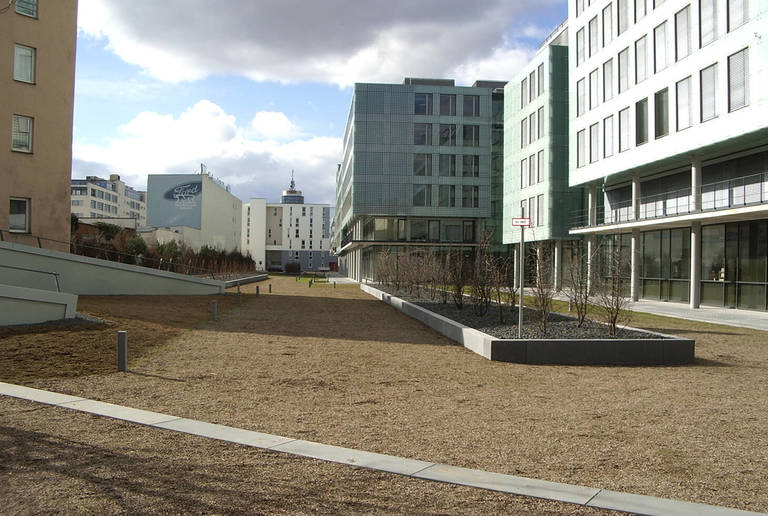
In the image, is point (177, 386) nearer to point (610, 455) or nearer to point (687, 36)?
point (610, 455)

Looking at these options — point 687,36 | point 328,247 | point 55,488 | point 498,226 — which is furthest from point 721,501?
point 328,247

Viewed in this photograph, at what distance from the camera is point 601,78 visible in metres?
38.2

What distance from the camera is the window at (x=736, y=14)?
25.5 meters

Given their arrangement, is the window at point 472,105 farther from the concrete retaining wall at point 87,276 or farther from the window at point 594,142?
the concrete retaining wall at point 87,276

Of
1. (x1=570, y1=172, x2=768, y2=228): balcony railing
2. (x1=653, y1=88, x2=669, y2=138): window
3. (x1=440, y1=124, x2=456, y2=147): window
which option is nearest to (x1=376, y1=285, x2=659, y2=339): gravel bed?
(x1=570, y1=172, x2=768, y2=228): balcony railing

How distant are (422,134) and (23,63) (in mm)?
40645

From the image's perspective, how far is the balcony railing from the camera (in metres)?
27.2

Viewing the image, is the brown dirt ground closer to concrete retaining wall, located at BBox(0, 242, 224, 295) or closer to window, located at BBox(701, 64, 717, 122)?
concrete retaining wall, located at BBox(0, 242, 224, 295)

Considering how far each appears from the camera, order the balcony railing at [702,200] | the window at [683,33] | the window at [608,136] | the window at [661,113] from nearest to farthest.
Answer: the balcony railing at [702,200] → the window at [683,33] → the window at [661,113] → the window at [608,136]

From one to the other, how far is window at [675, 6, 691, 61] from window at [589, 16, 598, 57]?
872 cm

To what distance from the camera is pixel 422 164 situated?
201ft

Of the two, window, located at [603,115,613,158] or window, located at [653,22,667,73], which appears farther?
window, located at [603,115,613,158]

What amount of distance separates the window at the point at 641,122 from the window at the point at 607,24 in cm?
558

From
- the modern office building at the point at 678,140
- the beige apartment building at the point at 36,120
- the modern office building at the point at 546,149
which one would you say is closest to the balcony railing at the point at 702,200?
the modern office building at the point at 678,140
